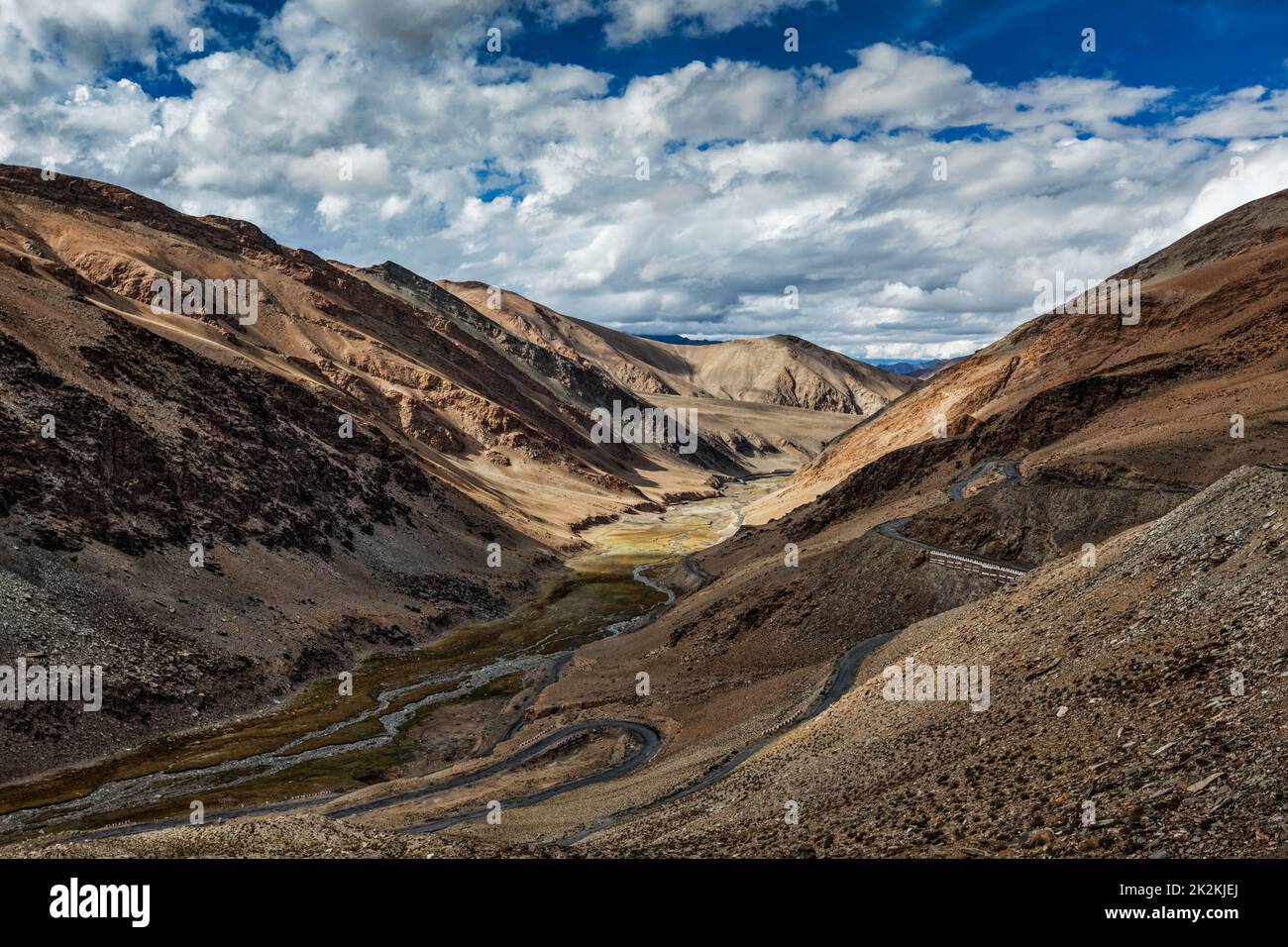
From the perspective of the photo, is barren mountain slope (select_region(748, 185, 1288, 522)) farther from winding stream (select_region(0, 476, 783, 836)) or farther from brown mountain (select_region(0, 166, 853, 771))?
brown mountain (select_region(0, 166, 853, 771))

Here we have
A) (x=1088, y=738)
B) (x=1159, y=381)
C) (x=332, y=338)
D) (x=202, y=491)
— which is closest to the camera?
(x=1088, y=738)

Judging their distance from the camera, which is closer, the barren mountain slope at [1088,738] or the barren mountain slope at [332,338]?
the barren mountain slope at [1088,738]

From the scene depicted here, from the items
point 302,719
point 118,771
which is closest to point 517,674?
point 302,719

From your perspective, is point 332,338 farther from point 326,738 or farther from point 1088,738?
point 1088,738

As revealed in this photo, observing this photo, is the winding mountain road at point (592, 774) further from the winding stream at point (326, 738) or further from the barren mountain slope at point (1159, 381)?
the barren mountain slope at point (1159, 381)

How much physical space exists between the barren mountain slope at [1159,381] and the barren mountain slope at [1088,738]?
123 ft

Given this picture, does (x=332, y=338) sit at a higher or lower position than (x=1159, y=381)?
higher

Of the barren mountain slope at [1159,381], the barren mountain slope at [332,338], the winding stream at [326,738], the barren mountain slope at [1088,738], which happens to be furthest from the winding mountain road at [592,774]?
the barren mountain slope at [332,338]

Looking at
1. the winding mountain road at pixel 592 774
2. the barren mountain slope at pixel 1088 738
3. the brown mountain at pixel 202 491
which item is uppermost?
the brown mountain at pixel 202 491

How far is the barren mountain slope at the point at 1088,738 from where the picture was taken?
16.0 meters

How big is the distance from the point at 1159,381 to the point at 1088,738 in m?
79.2

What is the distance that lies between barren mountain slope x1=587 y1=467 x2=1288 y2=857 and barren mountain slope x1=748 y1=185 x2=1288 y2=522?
123ft

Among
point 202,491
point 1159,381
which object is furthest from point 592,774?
point 1159,381

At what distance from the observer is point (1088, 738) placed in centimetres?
2033
